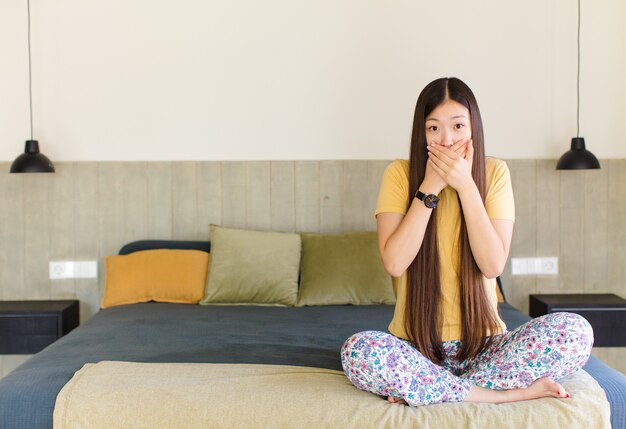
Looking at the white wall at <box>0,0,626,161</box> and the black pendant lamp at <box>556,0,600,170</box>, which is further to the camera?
the white wall at <box>0,0,626,161</box>

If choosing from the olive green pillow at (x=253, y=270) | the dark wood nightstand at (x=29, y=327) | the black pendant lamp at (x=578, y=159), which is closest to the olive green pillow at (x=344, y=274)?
the olive green pillow at (x=253, y=270)

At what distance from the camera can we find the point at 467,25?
3.80 meters

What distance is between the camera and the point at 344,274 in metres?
3.45

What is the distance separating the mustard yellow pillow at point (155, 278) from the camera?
138 inches

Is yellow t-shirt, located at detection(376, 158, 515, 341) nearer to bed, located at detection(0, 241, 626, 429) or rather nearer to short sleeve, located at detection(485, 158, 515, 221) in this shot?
short sleeve, located at detection(485, 158, 515, 221)

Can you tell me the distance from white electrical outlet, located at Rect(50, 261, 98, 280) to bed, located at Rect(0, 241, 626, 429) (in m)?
1.16

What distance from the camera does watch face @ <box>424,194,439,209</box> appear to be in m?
2.08

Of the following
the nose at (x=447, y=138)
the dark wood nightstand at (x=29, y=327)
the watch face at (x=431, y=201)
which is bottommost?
the dark wood nightstand at (x=29, y=327)

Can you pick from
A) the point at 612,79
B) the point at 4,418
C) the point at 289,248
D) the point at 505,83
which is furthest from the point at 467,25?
the point at 4,418

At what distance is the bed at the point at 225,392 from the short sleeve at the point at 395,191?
0.53 meters

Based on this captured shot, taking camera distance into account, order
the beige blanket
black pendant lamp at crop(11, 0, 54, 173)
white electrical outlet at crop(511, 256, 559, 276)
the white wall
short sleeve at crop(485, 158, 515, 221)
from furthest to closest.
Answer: white electrical outlet at crop(511, 256, 559, 276), the white wall, black pendant lamp at crop(11, 0, 54, 173), short sleeve at crop(485, 158, 515, 221), the beige blanket

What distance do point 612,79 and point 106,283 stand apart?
2.89 m

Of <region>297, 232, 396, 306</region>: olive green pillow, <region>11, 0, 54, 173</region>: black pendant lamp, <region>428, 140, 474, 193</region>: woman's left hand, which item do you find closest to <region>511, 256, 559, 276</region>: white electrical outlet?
<region>297, 232, 396, 306</region>: olive green pillow

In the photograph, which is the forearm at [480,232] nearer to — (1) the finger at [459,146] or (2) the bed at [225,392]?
(1) the finger at [459,146]
